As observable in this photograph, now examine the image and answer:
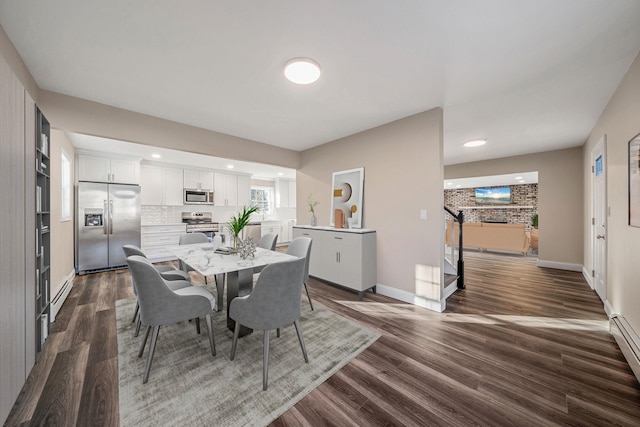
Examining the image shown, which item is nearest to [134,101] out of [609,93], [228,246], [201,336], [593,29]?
[228,246]

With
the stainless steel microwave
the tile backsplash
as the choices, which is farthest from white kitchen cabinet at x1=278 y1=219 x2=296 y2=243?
the stainless steel microwave

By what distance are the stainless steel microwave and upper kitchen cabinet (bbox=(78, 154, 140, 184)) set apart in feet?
3.73

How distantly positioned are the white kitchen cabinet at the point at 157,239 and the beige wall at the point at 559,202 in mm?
8176

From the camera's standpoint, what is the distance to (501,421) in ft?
4.54

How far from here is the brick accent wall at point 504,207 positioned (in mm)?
9219

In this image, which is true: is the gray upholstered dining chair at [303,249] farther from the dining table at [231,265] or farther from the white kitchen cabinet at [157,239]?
the white kitchen cabinet at [157,239]

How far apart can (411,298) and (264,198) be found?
20.6ft

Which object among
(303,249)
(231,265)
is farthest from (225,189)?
(231,265)

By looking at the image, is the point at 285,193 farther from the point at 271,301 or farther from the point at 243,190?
the point at 271,301

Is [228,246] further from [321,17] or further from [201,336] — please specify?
[321,17]

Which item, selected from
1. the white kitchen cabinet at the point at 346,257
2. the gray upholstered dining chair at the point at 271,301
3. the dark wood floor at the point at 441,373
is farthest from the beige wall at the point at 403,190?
the gray upholstered dining chair at the point at 271,301

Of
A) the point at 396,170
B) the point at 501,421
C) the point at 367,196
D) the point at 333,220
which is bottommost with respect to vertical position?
the point at 501,421

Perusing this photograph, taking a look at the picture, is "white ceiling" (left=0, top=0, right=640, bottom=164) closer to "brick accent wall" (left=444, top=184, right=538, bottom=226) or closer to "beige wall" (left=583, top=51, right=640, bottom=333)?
"beige wall" (left=583, top=51, right=640, bottom=333)

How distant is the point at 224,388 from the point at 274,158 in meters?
3.74
